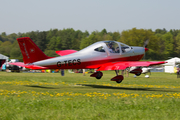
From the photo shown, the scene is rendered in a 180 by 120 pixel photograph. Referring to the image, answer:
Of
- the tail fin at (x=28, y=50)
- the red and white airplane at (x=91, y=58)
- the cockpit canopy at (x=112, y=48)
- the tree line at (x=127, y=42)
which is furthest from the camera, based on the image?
the tree line at (x=127, y=42)

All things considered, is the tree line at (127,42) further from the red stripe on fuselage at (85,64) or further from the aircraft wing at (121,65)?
the aircraft wing at (121,65)

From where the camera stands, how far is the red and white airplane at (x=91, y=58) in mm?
17078

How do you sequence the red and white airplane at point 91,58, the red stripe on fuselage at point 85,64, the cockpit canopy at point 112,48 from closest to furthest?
the red and white airplane at point 91,58, the red stripe on fuselage at point 85,64, the cockpit canopy at point 112,48

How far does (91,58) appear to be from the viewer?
1859cm

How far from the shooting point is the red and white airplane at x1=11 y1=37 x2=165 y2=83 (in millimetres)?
17078

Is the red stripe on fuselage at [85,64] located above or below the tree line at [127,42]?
below

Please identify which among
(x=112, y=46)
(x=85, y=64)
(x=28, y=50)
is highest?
(x=112, y=46)

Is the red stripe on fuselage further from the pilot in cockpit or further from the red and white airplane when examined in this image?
the pilot in cockpit

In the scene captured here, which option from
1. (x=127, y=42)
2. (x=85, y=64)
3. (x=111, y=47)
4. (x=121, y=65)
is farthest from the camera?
(x=127, y=42)

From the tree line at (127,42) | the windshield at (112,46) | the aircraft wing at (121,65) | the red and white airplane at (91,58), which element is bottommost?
the aircraft wing at (121,65)

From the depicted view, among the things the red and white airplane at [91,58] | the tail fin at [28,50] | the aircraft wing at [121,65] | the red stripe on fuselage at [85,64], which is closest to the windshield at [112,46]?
the red and white airplane at [91,58]

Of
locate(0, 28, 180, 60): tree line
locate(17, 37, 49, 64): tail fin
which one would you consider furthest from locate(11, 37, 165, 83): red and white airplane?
locate(0, 28, 180, 60): tree line

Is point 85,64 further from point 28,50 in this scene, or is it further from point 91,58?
point 28,50

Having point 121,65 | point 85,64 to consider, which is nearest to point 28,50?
point 85,64
